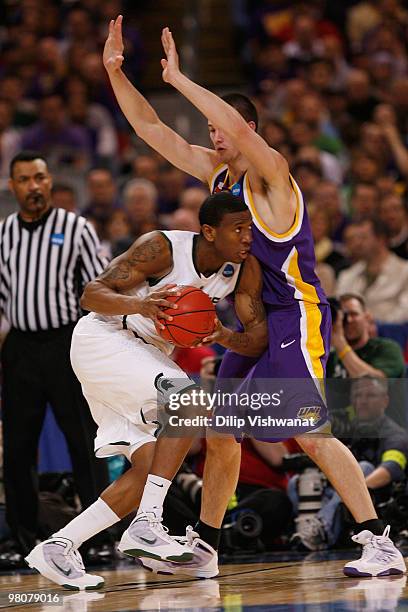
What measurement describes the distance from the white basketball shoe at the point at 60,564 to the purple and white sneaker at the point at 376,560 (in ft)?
3.65

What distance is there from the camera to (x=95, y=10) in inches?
537

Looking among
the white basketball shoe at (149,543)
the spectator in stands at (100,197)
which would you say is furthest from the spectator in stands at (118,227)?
the white basketball shoe at (149,543)

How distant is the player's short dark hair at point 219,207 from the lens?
515cm

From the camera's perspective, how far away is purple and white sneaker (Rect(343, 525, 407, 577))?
5.14 m

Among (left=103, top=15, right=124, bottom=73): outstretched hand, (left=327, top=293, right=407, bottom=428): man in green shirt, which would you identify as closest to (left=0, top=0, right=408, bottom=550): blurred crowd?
(left=327, top=293, right=407, bottom=428): man in green shirt

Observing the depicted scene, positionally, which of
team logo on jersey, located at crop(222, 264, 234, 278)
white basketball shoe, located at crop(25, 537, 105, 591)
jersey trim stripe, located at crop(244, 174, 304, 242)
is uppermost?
jersey trim stripe, located at crop(244, 174, 304, 242)

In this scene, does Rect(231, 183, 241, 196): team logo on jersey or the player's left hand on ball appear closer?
the player's left hand on ball

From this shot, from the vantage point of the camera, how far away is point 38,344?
6609mm

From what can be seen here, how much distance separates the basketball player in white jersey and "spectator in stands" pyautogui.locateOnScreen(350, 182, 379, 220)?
14.9ft

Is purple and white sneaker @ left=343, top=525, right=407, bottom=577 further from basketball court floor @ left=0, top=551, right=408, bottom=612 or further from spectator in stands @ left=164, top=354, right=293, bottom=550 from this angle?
spectator in stands @ left=164, top=354, right=293, bottom=550

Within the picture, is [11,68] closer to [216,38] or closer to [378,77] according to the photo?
[216,38]

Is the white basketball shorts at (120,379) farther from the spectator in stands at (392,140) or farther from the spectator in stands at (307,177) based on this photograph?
the spectator in stands at (392,140)

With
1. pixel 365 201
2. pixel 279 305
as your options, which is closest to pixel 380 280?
pixel 365 201

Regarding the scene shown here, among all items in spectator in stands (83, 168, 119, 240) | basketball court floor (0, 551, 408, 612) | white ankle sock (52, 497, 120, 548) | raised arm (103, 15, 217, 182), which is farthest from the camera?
spectator in stands (83, 168, 119, 240)
